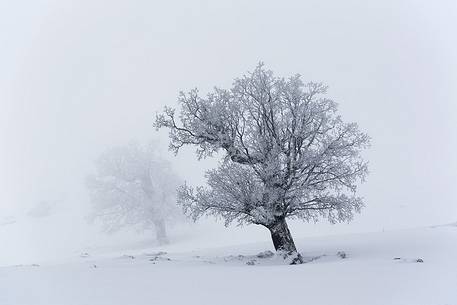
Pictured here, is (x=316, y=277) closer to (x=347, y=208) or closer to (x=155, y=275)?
(x=155, y=275)

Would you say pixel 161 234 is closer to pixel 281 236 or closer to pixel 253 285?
pixel 281 236

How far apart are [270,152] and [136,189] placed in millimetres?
28512

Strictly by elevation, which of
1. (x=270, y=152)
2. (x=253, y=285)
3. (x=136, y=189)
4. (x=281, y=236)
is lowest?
(x=253, y=285)

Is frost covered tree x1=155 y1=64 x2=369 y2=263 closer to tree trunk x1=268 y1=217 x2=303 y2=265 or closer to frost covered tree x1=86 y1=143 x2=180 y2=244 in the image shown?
tree trunk x1=268 y1=217 x2=303 y2=265

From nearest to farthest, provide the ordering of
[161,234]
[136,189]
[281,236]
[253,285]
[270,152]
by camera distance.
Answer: [253,285] < [270,152] < [281,236] < [161,234] < [136,189]

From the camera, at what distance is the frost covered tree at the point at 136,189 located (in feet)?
131

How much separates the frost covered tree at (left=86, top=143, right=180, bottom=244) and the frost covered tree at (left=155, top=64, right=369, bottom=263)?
2527 cm

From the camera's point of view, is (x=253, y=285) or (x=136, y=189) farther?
(x=136, y=189)

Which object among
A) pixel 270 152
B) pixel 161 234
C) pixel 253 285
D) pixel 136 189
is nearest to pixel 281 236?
pixel 270 152

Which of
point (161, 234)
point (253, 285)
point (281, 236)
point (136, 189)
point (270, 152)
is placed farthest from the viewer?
point (136, 189)

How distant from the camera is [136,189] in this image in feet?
134

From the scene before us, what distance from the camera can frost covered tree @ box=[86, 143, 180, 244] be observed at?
39.9m

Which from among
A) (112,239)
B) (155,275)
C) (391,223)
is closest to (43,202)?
(112,239)

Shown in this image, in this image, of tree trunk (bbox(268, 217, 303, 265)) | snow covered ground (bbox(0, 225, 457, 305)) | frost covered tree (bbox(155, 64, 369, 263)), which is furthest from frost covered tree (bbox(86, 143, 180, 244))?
snow covered ground (bbox(0, 225, 457, 305))
